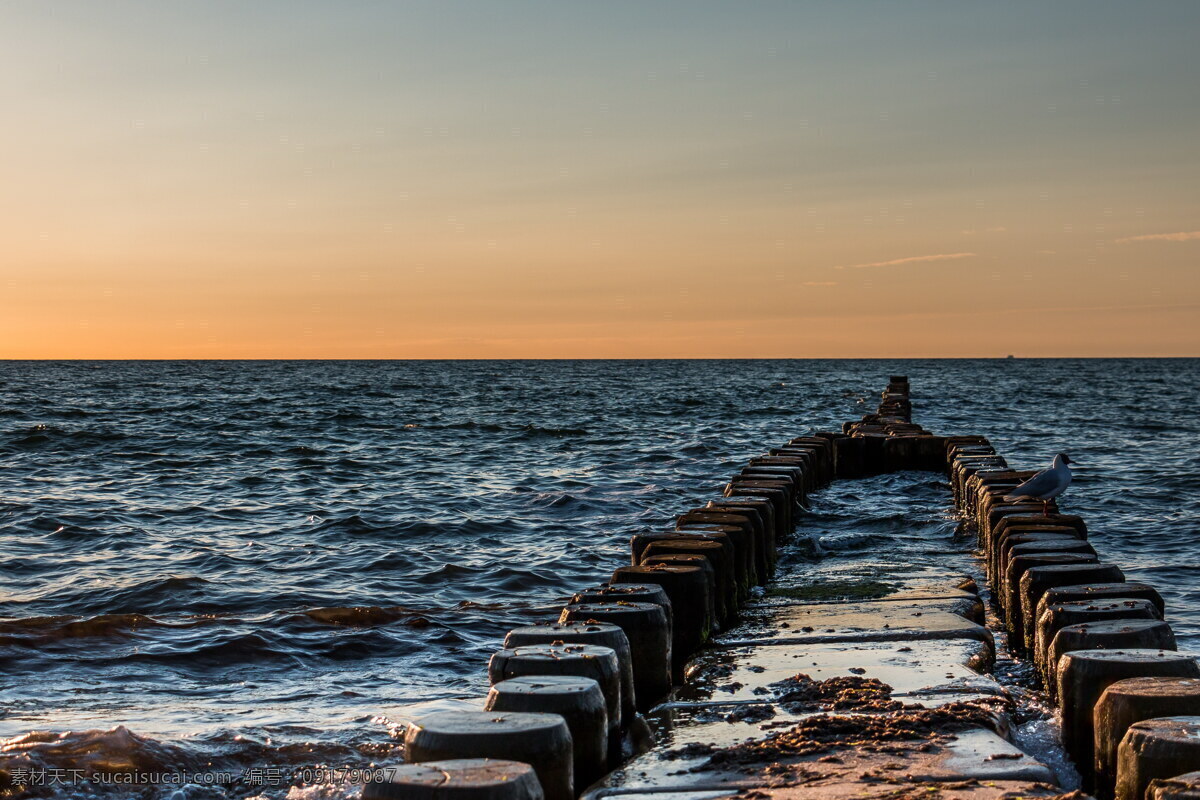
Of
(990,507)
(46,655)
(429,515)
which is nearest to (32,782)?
(46,655)

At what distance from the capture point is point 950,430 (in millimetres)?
31516

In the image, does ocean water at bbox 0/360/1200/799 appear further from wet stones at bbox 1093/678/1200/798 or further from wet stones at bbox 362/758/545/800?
wet stones at bbox 1093/678/1200/798

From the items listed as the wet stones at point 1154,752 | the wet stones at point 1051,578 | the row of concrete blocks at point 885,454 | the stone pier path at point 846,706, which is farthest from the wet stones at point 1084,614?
the row of concrete blocks at point 885,454

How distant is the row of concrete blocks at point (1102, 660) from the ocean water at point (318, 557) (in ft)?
7.06

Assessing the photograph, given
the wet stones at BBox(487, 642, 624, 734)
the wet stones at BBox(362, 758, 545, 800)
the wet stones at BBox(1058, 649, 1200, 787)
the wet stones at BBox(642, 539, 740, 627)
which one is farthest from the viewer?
the wet stones at BBox(642, 539, 740, 627)

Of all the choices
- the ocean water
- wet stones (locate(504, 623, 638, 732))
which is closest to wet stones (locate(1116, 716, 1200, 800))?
wet stones (locate(504, 623, 638, 732))

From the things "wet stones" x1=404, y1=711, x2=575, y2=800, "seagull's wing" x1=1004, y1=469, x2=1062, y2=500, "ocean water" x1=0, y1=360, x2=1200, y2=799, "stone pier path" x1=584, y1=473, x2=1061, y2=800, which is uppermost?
"seagull's wing" x1=1004, y1=469, x2=1062, y2=500

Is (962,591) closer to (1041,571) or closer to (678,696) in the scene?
(1041,571)

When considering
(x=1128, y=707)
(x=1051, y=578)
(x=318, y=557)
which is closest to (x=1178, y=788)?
(x=1128, y=707)

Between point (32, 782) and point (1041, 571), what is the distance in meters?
5.24

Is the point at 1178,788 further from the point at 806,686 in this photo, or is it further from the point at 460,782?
the point at 806,686

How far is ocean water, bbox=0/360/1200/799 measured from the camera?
23.0 ft

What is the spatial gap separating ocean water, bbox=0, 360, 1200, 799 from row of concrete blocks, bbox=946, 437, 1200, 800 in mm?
2151

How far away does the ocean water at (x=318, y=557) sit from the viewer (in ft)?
23.0
